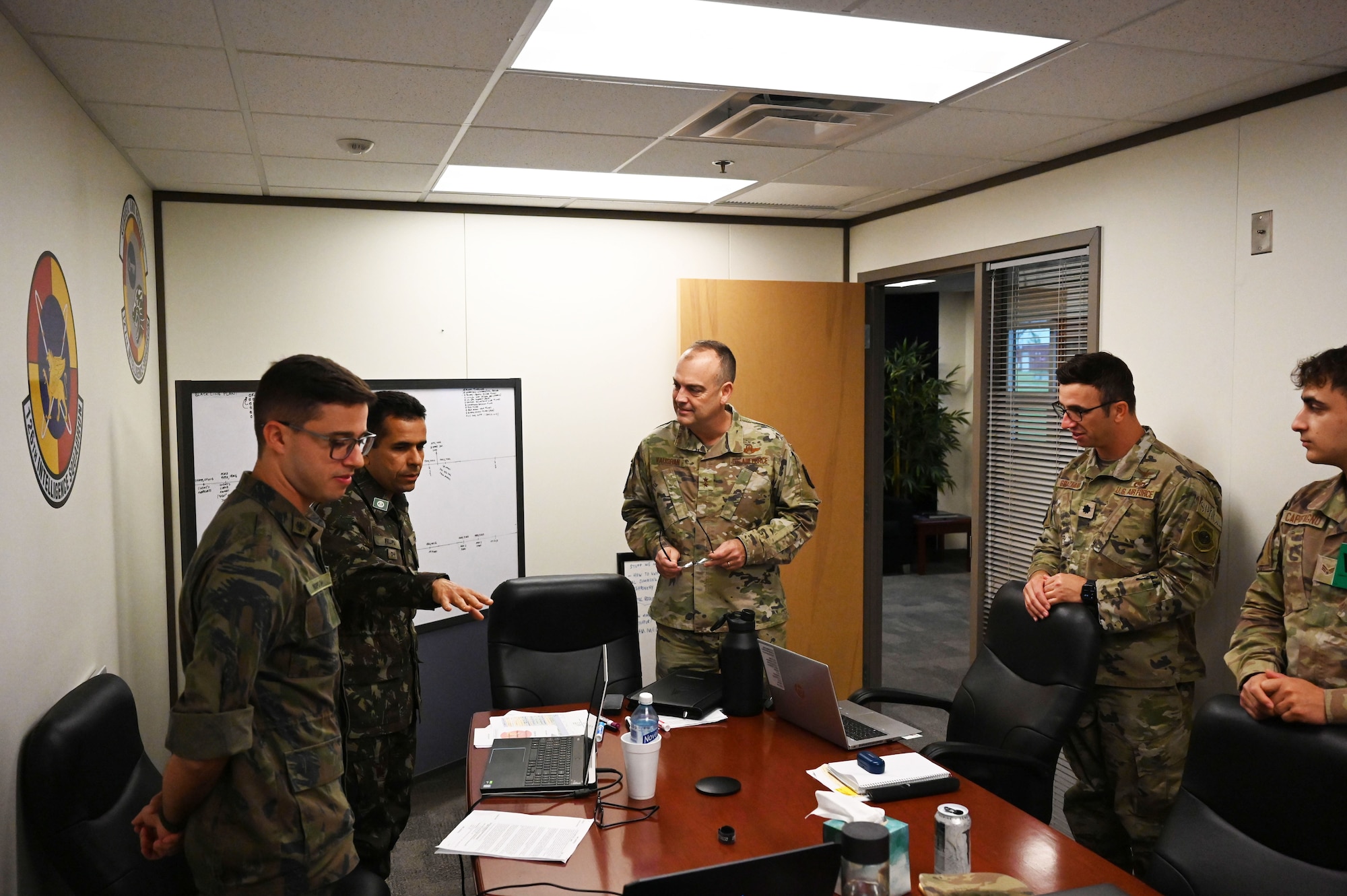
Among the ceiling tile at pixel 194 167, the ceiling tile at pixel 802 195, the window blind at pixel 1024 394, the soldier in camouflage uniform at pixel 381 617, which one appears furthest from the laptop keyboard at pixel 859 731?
the ceiling tile at pixel 194 167

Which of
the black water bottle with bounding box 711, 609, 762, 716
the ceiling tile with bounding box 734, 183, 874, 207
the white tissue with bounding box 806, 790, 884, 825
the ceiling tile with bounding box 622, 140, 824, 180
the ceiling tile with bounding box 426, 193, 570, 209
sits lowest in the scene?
the white tissue with bounding box 806, 790, 884, 825

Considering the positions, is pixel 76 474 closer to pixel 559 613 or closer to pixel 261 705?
pixel 261 705

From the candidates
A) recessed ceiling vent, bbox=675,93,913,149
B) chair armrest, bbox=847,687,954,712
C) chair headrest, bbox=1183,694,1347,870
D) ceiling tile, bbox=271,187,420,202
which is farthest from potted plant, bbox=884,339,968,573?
chair headrest, bbox=1183,694,1347,870

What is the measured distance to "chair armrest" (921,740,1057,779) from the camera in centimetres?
246

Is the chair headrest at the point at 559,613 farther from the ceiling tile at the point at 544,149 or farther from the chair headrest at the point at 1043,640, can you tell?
the ceiling tile at the point at 544,149

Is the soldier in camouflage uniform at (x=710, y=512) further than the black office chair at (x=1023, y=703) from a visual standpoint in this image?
Yes

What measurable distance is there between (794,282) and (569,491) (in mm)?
1593

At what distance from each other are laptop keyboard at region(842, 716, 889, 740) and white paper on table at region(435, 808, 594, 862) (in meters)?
0.78

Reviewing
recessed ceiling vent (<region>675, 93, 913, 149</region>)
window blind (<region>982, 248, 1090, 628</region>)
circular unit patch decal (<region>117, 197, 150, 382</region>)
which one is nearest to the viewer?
recessed ceiling vent (<region>675, 93, 913, 149</region>)

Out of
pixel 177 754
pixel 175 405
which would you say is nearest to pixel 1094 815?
pixel 177 754

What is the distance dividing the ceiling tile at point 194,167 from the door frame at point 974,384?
3.06m

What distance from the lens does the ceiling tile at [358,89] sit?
2.48 meters

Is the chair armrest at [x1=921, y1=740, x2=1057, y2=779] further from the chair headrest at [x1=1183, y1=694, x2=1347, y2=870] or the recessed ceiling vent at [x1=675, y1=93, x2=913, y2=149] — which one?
the recessed ceiling vent at [x1=675, y1=93, x2=913, y2=149]

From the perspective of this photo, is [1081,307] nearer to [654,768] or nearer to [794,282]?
[794,282]
